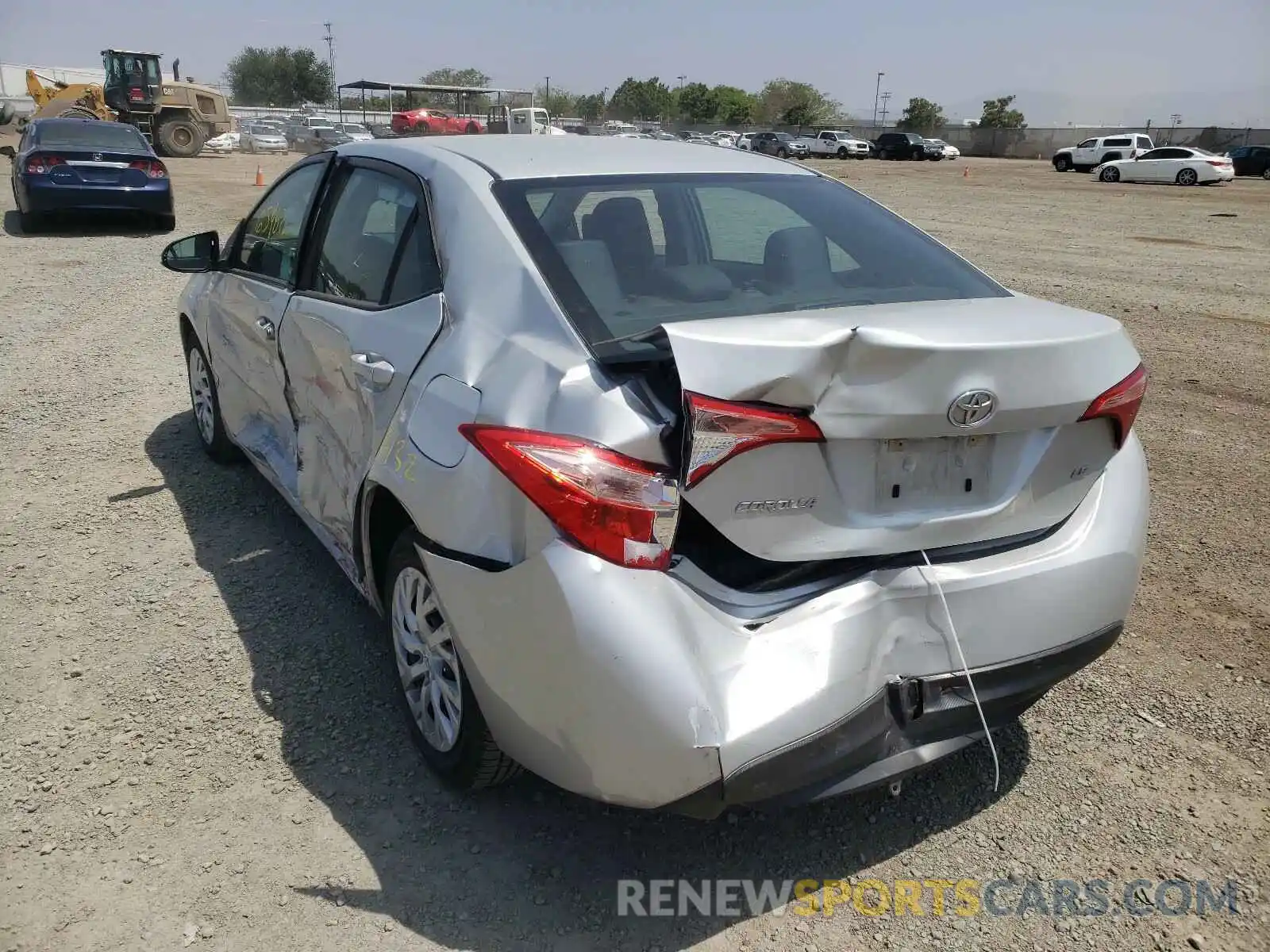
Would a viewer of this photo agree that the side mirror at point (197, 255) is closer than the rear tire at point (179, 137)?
Yes

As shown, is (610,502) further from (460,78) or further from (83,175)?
(460,78)

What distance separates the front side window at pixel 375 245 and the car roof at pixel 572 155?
0.14 metres

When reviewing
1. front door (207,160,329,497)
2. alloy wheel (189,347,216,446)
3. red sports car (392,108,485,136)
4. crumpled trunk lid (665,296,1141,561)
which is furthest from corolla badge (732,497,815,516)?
red sports car (392,108,485,136)

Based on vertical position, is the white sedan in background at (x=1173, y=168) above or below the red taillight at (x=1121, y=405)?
above

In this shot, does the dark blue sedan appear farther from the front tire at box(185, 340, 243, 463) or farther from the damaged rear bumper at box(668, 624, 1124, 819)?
the damaged rear bumper at box(668, 624, 1124, 819)

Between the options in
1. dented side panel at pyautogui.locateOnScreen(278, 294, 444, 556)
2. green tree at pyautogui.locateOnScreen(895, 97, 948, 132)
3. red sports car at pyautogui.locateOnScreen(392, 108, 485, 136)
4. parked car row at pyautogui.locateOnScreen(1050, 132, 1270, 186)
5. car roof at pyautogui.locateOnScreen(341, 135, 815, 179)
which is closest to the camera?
dented side panel at pyautogui.locateOnScreen(278, 294, 444, 556)

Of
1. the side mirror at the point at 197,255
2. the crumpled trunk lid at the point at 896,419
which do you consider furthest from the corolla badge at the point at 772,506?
the side mirror at the point at 197,255

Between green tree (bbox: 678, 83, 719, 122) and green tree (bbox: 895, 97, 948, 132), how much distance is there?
21772mm

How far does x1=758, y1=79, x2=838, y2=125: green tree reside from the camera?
96.3 metres

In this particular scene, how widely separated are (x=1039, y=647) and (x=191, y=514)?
3.78 meters

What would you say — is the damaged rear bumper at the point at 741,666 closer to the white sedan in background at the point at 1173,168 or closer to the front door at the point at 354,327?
the front door at the point at 354,327

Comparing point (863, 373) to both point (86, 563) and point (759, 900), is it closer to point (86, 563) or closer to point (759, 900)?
point (759, 900)

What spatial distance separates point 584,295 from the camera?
251 cm

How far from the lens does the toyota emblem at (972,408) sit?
7.01 feet
